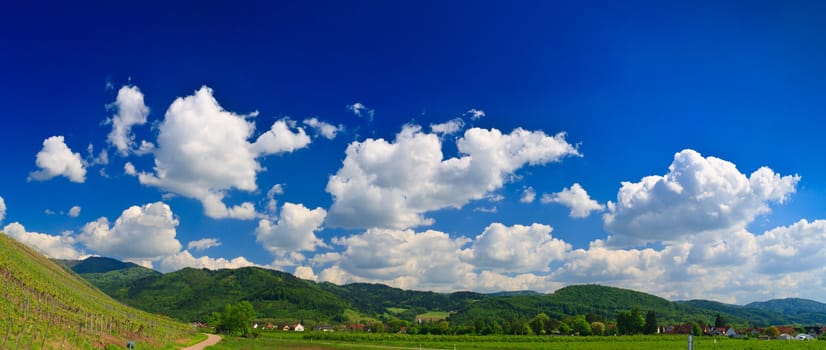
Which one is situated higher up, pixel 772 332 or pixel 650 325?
pixel 650 325

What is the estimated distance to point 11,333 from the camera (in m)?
37.2

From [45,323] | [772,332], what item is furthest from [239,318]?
[772,332]

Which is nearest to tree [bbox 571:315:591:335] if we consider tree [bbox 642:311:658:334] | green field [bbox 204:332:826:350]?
tree [bbox 642:311:658:334]

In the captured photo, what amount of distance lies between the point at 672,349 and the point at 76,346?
88.3 metres

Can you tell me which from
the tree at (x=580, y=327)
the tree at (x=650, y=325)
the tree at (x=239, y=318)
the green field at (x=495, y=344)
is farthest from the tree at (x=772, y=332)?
the tree at (x=239, y=318)

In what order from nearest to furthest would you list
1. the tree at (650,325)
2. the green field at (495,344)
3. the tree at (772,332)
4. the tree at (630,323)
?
the green field at (495,344), the tree at (650,325), the tree at (630,323), the tree at (772,332)

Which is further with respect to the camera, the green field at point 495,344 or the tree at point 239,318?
the tree at point 239,318

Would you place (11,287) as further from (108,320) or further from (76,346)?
(76,346)

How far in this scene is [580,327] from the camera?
170m

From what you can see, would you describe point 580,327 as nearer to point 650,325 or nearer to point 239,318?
point 650,325

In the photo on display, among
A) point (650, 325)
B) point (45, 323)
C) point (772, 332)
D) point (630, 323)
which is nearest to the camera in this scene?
point (45, 323)

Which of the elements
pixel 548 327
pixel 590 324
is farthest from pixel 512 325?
pixel 590 324

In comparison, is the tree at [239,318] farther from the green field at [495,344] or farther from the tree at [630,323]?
the tree at [630,323]

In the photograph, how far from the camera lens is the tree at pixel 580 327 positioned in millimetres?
169375
